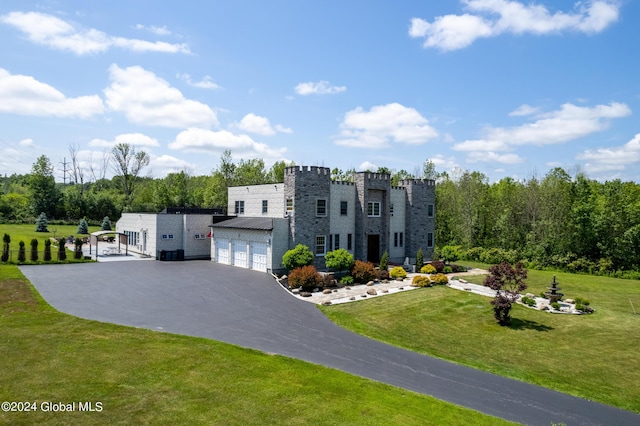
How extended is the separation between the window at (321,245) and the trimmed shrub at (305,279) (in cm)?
633

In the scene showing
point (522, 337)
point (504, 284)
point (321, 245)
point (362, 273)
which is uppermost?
point (321, 245)

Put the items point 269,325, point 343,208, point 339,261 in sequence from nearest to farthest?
point 269,325, point 339,261, point 343,208

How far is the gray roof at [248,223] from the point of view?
32.3 m

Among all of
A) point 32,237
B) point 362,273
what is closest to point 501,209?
point 362,273

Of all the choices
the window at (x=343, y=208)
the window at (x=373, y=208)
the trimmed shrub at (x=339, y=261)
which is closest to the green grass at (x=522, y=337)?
the trimmed shrub at (x=339, y=261)

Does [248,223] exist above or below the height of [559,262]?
above

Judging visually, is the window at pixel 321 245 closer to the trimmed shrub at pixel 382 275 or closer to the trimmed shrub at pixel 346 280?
the trimmed shrub at pixel 346 280

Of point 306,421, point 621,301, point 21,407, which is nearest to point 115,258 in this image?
point 21,407

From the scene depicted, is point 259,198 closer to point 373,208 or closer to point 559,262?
point 373,208

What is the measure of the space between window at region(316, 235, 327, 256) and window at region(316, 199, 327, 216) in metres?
1.95

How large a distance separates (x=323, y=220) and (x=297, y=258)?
5248 mm

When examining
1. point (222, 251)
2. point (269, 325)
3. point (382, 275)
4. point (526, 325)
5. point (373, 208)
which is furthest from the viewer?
point (373, 208)

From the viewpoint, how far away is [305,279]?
2652 cm

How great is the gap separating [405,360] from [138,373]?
30.5ft
